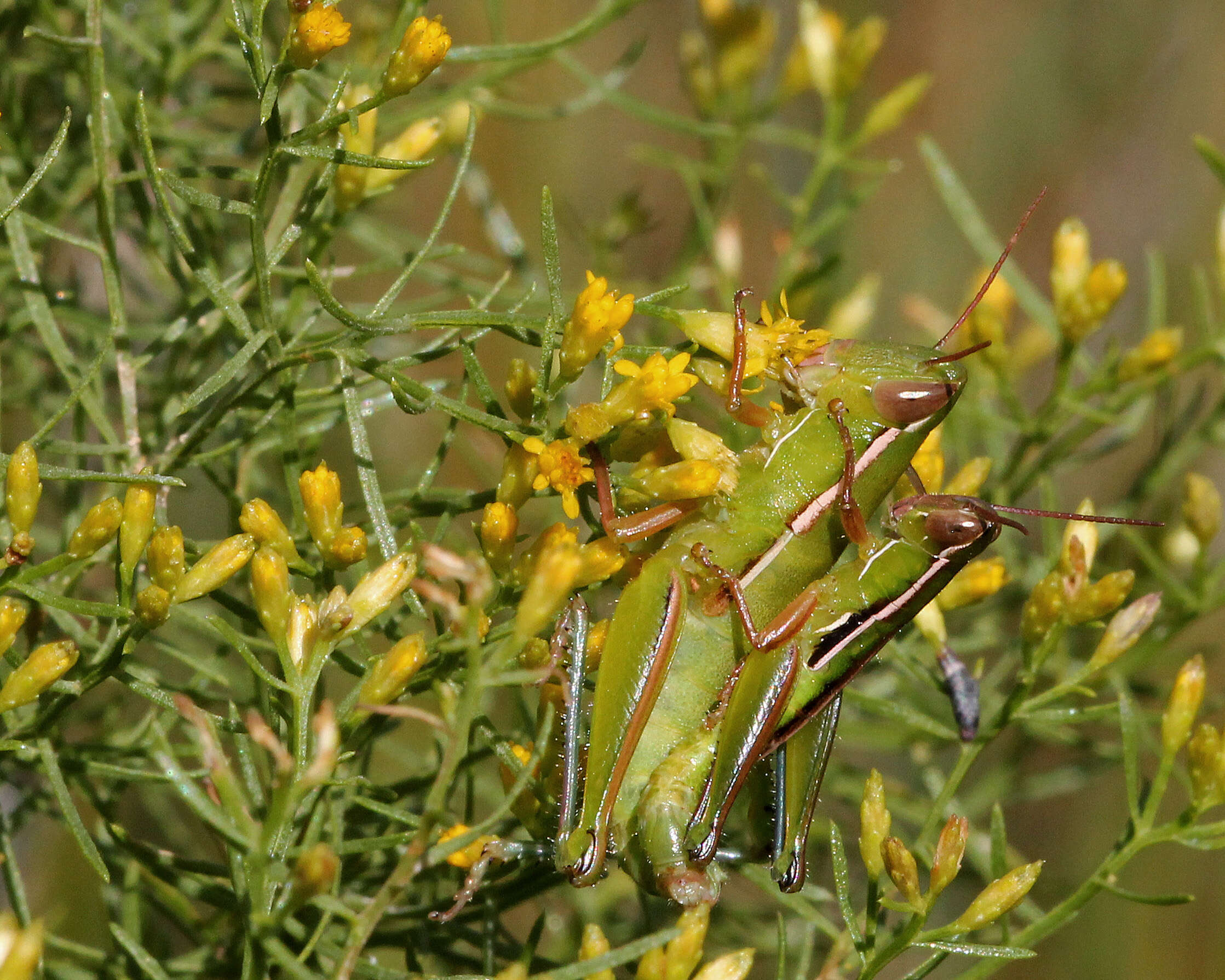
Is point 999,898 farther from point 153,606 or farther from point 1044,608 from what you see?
point 153,606

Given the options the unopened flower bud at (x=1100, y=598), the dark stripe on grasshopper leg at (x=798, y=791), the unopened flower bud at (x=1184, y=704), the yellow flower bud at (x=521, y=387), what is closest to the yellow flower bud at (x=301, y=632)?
the yellow flower bud at (x=521, y=387)

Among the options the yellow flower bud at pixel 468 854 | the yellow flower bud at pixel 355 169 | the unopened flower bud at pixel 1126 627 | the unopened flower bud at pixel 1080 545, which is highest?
the yellow flower bud at pixel 355 169

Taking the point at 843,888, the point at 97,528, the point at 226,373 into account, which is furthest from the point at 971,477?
the point at 97,528

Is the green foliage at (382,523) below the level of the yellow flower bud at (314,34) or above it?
below

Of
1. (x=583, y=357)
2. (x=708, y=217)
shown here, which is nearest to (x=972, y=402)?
(x=708, y=217)

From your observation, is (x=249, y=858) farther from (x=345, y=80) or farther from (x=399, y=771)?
(x=399, y=771)

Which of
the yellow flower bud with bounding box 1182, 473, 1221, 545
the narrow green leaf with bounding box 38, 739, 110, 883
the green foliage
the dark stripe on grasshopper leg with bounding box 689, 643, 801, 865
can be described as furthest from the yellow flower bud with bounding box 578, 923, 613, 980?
the yellow flower bud with bounding box 1182, 473, 1221, 545

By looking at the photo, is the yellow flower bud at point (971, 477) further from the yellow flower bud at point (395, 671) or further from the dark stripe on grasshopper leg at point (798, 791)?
the yellow flower bud at point (395, 671)
